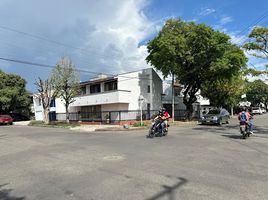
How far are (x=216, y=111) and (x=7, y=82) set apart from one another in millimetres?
35569

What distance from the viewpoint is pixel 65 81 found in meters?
30.9

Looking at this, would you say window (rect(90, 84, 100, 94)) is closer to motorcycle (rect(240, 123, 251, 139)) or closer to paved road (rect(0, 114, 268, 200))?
motorcycle (rect(240, 123, 251, 139))

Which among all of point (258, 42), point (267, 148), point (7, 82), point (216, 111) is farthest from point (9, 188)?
point (7, 82)

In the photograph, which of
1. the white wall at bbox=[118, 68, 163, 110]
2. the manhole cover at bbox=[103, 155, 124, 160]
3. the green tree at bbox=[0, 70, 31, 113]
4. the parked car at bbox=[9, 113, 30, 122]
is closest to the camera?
the manhole cover at bbox=[103, 155, 124, 160]

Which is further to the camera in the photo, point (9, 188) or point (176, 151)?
point (176, 151)

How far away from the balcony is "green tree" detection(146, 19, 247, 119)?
5903 mm

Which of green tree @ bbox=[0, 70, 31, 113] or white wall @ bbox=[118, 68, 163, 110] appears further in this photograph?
green tree @ bbox=[0, 70, 31, 113]

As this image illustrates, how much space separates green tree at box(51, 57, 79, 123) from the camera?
30.9 meters

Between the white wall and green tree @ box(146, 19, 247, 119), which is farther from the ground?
green tree @ box(146, 19, 247, 119)

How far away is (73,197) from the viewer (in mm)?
5250

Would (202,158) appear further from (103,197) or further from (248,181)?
(103,197)

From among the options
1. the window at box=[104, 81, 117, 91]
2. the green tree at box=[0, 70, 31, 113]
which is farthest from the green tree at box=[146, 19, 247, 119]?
the green tree at box=[0, 70, 31, 113]

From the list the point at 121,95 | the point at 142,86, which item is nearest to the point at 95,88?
the point at 121,95

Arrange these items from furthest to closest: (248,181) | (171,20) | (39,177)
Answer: (171,20) → (39,177) → (248,181)
